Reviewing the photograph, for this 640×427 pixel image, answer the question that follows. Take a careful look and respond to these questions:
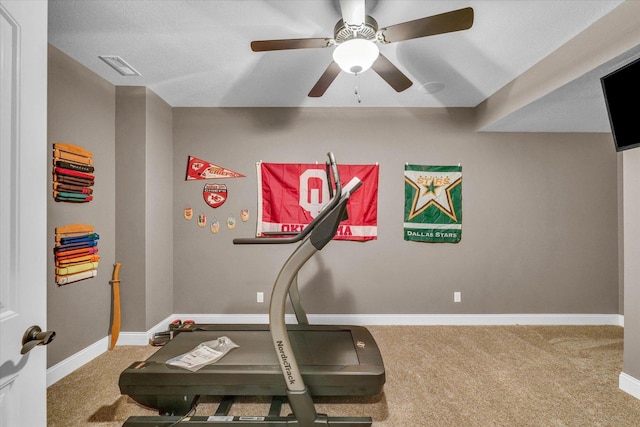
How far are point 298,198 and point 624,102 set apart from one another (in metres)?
2.69

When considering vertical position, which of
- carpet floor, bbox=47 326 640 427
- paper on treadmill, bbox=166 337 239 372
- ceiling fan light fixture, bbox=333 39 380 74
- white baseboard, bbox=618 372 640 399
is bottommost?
carpet floor, bbox=47 326 640 427

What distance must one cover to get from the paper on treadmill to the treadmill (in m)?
0.04

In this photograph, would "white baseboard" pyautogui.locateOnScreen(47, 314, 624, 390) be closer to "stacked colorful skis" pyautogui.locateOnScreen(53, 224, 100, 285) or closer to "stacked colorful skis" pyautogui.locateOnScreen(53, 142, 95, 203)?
"stacked colorful skis" pyautogui.locateOnScreen(53, 224, 100, 285)

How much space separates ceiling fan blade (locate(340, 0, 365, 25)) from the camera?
1.58 metres

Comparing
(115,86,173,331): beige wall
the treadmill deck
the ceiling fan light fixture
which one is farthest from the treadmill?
(115,86,173,331): beige wall

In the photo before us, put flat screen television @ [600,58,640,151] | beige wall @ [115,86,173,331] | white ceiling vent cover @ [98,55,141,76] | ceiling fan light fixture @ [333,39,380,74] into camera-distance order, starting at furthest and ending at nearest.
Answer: beige wall @ [115,86,173,331], white ceiling vent cover @ [98,55,141,76], flat screen television @ [600,58,640,151], ceiling fan light fixture @ [333,39,380,74]

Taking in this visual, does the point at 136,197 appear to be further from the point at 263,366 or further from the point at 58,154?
the point at 263,366

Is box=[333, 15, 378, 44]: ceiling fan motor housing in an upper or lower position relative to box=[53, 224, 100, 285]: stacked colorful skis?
upper

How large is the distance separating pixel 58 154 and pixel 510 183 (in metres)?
4.34

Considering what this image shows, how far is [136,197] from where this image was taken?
2910 millimetres

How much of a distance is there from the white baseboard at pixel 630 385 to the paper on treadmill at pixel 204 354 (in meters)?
2.81

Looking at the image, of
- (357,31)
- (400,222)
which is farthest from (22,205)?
(400,222)

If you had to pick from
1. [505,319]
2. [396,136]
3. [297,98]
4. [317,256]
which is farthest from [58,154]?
[505,319]

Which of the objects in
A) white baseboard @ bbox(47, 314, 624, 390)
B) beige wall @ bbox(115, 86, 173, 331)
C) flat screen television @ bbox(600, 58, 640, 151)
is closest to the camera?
flat screen television @ bbox(600, 58, 640, 151)
